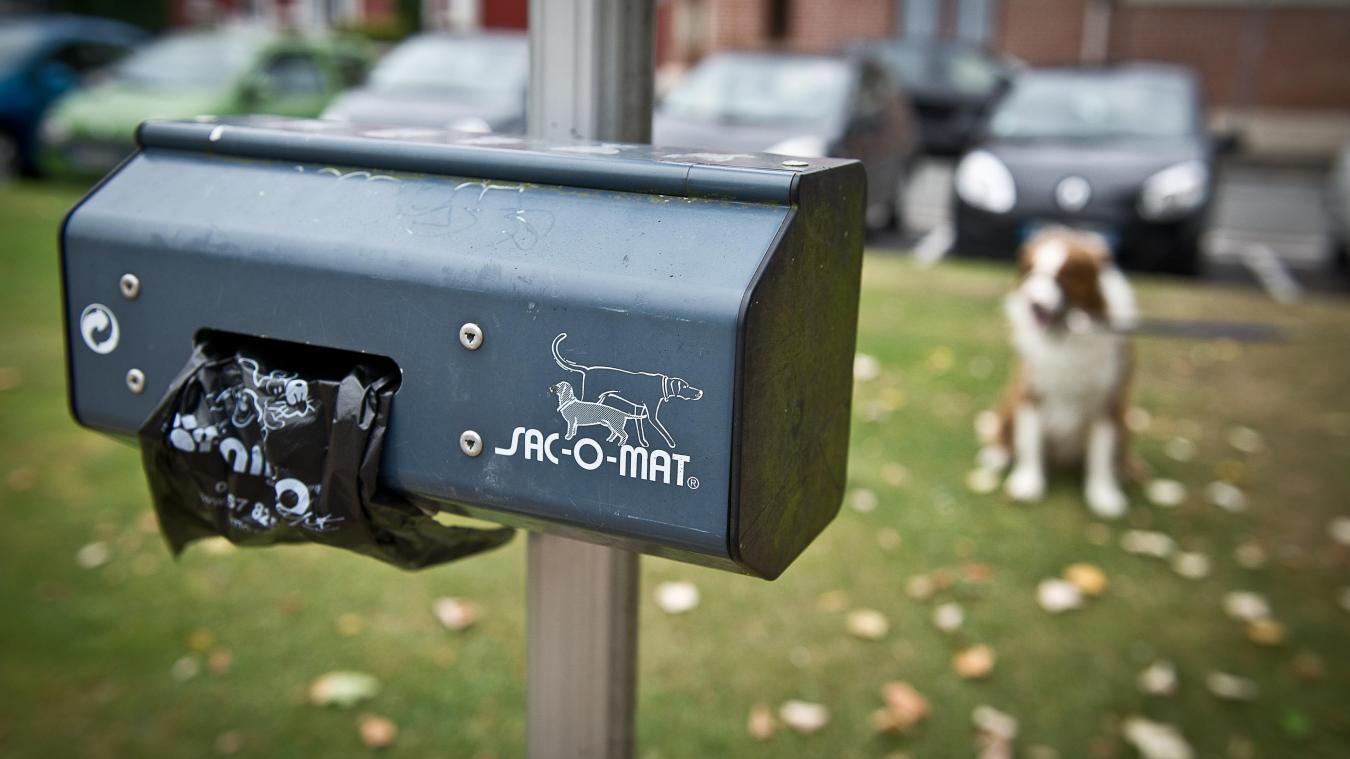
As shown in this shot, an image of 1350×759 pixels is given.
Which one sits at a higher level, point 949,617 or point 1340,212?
point 1340,212

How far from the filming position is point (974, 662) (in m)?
3.18

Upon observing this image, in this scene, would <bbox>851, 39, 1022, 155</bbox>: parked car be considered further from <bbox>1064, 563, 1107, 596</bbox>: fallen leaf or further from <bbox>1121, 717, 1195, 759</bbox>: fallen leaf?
<bbox>1121, 717, 1195, 759</bbox>: fallen leaf

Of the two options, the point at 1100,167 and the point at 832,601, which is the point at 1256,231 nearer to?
the point at 1100,167

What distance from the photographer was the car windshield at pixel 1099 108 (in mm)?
8305

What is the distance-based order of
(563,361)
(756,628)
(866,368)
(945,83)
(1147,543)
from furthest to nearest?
(945,83)
(866,368)
(1147,543)
(756,628)
(563,361)

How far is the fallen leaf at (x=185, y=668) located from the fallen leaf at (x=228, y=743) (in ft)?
0.90

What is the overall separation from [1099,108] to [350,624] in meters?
6.91

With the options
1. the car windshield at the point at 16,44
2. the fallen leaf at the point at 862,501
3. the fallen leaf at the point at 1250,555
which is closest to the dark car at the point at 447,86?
the car windshield at the point at 16,44

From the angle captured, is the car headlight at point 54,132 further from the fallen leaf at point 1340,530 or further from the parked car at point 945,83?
the fallen leaf at point 1340,530

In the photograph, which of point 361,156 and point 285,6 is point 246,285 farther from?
point 285,6

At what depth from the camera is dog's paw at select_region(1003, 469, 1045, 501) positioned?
4309 mm

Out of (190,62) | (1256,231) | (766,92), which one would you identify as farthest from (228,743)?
(1256,231)

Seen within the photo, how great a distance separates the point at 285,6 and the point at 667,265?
28.7 meters

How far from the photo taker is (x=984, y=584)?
12.0ft
